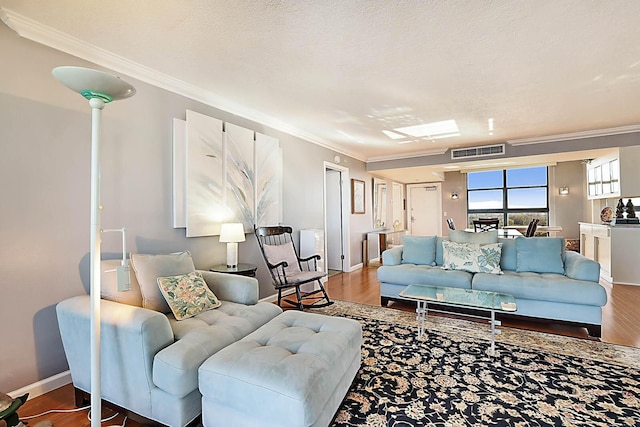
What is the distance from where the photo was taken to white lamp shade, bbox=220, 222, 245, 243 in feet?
10.2

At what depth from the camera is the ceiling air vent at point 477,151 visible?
5.49 m

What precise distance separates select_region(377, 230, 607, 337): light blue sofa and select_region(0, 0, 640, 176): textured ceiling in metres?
1.71

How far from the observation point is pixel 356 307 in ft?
12.4

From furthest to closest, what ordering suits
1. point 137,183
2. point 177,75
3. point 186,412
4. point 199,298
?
1. point 177,75
2. point 137,183
3. point 199,298
4. point 186,412

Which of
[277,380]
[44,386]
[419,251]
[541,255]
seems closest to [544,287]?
[541,255]

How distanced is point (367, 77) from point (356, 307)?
2.64 meters

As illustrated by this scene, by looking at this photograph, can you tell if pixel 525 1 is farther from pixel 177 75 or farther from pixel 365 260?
pixel 365 260

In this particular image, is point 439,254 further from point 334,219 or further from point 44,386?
point 44,386

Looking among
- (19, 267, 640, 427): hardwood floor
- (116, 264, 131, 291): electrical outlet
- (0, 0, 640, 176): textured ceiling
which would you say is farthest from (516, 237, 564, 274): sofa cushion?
(116, 264, 131, 291): electrical outlet

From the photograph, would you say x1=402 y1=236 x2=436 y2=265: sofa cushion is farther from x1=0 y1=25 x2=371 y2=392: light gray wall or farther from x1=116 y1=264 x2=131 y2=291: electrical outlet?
x1=116 y1=264 x2=131 y2=291: electrical outlet

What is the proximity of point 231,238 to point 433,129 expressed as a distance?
343cm

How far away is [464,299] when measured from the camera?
2.79 meters

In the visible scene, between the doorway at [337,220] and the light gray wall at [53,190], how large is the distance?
3.68 metres

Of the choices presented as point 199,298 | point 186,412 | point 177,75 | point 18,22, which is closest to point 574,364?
point 186,412
